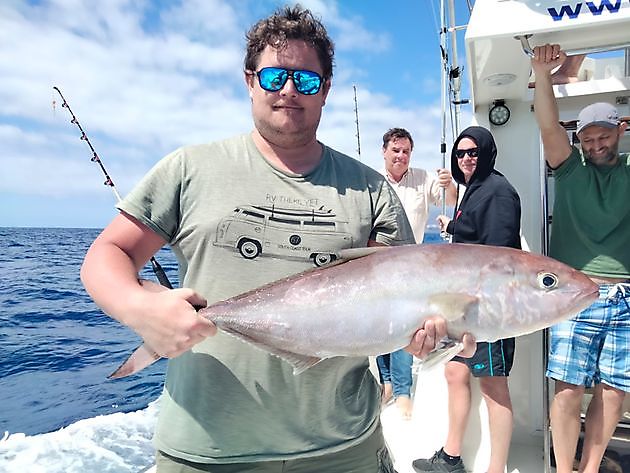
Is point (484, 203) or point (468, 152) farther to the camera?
point (468, 152)

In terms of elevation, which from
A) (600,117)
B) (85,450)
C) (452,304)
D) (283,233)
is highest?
(600,117)

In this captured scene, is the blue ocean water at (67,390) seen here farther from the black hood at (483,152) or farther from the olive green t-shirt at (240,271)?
the black hood at (483,152)

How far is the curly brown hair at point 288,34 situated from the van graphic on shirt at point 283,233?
0.48 m

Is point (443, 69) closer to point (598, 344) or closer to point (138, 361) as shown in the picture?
point (598, 344)

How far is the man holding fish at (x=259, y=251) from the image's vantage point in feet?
5.13

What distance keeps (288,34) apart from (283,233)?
2.11 ft

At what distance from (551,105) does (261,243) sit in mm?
2287

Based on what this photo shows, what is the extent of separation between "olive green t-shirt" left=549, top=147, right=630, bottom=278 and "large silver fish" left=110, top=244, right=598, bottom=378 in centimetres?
171

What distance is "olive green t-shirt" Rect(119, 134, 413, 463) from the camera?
5.15 feet

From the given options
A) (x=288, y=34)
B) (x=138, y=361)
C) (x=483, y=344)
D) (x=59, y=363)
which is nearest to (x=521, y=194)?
(x=483, y=344)

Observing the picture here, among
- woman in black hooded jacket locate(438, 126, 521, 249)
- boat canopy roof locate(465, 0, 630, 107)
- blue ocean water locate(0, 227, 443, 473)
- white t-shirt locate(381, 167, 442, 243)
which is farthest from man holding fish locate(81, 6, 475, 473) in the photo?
blue ocean water locate(0, 227, 443, 473)

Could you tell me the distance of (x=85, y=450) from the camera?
15.6 ft

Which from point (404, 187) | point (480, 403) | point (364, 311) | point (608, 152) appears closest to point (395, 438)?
point (480, 403)

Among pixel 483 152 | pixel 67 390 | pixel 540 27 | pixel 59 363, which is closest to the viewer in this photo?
pixel 540 27
